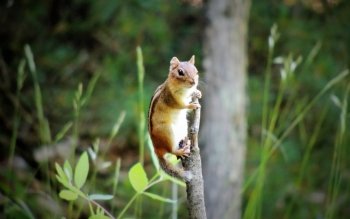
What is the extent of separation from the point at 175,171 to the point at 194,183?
0.12 m

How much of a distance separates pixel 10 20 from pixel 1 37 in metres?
0.16

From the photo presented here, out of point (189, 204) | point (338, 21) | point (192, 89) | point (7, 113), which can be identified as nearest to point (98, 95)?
point (7, 113)

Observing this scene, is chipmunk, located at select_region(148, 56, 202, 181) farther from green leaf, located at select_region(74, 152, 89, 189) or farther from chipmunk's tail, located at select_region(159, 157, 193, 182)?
green leaf, located at select_region(74, 152, 89, 189)

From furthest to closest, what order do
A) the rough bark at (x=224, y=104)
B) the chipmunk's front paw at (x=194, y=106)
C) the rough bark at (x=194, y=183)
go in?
1. the rough bark at (x=224, y=104)
2. the chipmunk's front paw at (x=194, y=106)
3. the rough bark at (x=194, y=183)

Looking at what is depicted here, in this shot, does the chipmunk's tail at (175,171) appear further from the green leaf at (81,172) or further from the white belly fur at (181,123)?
the green leaf at (81,172)

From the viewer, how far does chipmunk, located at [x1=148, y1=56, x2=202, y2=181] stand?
1.31 m

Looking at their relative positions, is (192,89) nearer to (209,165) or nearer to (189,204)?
(189,204)

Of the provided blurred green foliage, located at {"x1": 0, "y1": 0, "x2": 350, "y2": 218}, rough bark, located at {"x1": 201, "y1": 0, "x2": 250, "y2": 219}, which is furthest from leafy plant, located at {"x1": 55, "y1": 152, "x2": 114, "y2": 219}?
rough bark, located at {"x1": 201, "y1": 0, "x2": 250, "y2": 219}

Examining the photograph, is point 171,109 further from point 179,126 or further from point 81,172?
point 81,172

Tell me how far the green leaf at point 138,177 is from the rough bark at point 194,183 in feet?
0.29

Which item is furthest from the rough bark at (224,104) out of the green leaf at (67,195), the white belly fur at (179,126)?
the green leaf at (67,195)

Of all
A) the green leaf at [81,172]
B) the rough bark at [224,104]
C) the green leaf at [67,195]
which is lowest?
the rough bark at [224,104]

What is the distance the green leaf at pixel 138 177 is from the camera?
1.13m

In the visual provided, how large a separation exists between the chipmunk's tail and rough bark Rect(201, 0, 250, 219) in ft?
8.14
